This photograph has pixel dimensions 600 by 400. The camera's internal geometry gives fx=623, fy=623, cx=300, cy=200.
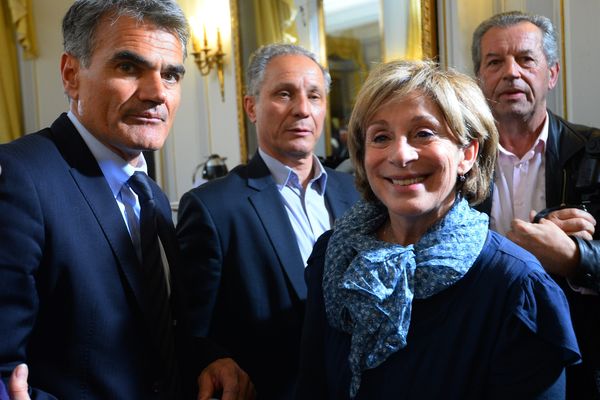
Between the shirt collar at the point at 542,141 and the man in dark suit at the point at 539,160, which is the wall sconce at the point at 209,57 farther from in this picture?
the shirt collar at the point at 542,141

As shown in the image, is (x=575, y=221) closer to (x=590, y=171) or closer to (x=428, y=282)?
(x=590, y=171)

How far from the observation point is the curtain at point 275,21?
412cm

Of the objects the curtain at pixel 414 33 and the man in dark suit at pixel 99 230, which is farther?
the curtain at pixel 414 33

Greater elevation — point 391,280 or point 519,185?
point 519,185

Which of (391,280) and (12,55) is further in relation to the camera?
(12,55)

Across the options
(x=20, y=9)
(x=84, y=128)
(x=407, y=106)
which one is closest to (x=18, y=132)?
(x=20, y=9)

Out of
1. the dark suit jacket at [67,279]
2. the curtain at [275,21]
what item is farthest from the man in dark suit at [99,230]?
the curtain at [275,21]

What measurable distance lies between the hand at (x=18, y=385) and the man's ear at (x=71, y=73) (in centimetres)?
66

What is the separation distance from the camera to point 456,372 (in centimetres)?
123

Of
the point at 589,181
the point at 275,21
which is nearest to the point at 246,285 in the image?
the point at 589,181

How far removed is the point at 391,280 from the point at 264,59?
1.12 metres

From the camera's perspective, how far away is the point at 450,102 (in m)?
1.33

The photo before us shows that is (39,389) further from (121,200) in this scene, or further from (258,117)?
(258,117)

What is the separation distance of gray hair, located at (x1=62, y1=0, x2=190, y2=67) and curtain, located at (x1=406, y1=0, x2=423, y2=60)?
1.83 meters
